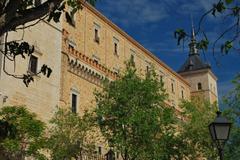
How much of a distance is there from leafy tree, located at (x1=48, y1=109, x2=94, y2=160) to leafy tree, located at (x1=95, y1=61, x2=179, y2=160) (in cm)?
110

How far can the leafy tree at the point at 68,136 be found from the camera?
21.2 meters

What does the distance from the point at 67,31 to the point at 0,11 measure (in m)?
27.7

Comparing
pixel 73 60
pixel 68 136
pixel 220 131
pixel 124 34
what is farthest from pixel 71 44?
pixel 220 131

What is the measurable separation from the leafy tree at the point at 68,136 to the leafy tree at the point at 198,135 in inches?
254

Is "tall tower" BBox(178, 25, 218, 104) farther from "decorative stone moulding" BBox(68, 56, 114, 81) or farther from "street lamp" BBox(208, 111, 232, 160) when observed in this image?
"street lamp" BBox(208, 111, 232, 160)

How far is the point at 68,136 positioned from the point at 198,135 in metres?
8.78

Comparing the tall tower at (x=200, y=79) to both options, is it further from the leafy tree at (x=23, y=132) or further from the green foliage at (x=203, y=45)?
the green foliage at (x=203, y=45)

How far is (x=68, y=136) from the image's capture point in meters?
21.7

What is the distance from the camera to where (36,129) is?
18.0 metres

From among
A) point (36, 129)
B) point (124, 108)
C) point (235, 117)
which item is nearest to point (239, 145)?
point (235, 117)

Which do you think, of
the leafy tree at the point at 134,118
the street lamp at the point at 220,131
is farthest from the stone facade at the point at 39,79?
the street lamp at the point at 220,131

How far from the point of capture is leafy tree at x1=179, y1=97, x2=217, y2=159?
25.9 m

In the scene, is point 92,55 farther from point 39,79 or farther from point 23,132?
point 23,132

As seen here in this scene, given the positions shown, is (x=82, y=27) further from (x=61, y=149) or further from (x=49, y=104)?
(x=61, y=149)
